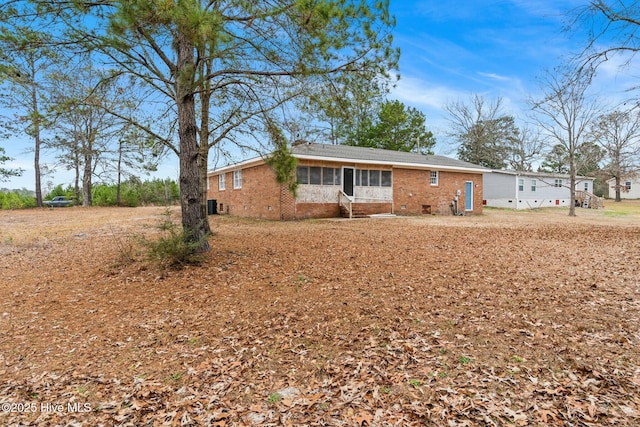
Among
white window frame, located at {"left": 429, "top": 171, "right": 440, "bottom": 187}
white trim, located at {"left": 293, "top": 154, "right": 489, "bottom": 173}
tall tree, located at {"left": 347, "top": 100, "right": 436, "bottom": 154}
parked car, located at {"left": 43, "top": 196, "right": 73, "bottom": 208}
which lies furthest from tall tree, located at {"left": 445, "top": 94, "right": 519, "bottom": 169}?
parked car, located at {"left": 43, "top": 196, "right": 73, "bottom": 208}

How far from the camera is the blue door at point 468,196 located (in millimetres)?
20781

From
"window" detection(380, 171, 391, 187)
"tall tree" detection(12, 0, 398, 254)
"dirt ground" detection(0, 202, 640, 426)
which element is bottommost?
"dirt ground" detection(0, 202, 640, 426)

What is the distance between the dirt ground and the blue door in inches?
574

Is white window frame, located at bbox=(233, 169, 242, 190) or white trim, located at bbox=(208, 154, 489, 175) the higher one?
white trim, located at bbox=(208, 154, 489, 175)

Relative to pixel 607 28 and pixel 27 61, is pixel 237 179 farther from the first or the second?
pixel 607 28

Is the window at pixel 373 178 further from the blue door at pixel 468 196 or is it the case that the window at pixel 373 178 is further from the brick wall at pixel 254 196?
the blue door at pixel 468 196

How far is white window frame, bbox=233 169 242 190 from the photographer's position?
18705mm

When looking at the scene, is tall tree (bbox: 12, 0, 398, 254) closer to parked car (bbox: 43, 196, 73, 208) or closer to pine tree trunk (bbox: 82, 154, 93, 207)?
pine tree trunk (bbox: 82, 154, 93, 207)

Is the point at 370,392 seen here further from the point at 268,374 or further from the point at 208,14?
the point at 208,14

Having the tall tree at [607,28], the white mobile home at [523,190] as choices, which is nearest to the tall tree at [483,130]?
the white mobile home at [523,190]

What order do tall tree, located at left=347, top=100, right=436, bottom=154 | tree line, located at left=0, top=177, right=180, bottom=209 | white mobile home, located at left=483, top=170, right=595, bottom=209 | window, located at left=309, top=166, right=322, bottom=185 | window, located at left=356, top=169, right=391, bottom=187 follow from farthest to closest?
tall tree, located at left=347, top=100, right=436, bottom=154 → white mobile home, located at left=483, top=170, right=595, bottom=209 → tree line, located at left=0, top=177, right=180, bottom=209 → window, located at left=356, top=169, right=391, bottom=187 → window, located at left=309, top=166, right=322, bottom=185

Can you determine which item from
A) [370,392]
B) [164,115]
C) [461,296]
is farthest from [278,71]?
[370,392]

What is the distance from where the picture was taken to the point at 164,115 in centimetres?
766

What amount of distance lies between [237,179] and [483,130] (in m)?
28.0
